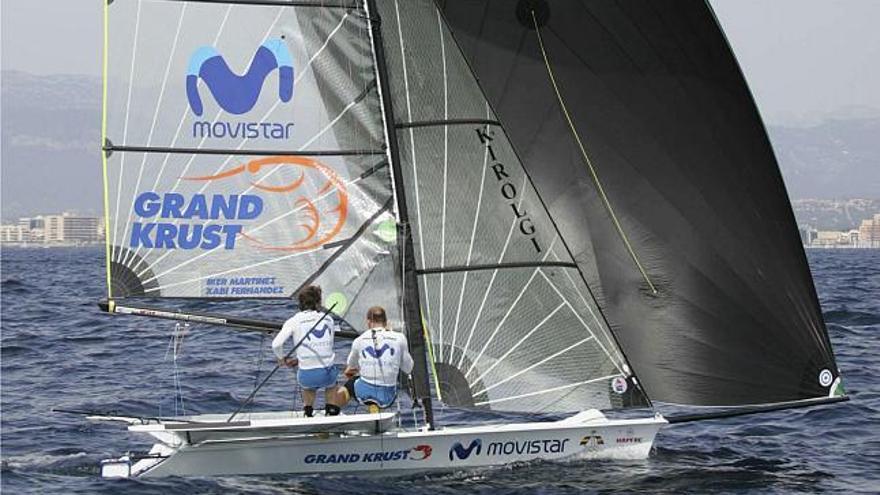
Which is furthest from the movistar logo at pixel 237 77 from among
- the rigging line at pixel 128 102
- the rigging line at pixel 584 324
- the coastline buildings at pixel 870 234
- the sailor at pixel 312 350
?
the coastline buildings at pixel 870 234

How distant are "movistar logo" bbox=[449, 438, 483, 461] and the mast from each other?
0.52 metres

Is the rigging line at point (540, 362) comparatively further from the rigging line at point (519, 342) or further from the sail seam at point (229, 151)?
the sail seam at point (229, 151)

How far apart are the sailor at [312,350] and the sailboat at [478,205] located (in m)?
0.38

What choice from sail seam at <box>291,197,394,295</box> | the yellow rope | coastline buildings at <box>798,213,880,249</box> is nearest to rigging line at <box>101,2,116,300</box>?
the yellow rope

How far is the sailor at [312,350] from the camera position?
11953mm

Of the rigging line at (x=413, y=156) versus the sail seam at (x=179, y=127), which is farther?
the rigging line at (x=413, y=156)

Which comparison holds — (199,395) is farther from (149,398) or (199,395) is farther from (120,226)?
(120,226)

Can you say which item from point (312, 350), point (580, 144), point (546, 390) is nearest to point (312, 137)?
point (312, 350)

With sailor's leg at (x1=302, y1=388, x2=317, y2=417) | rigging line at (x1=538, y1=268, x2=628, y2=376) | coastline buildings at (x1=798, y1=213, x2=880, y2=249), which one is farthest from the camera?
coastline buildings at (x1=798, y1=213, x2=880, y2=249)

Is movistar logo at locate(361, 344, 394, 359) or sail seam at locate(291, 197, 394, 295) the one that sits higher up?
sail seam at locate(291, 197, 394, 295)

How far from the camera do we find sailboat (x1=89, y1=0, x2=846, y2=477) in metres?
12.3

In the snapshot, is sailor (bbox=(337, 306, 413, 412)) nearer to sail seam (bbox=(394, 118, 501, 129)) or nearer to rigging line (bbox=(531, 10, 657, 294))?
sail seam (bbox=(394, 118, 501, 129))

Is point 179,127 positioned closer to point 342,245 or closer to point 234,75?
point 234,75

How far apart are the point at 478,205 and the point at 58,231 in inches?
6652
